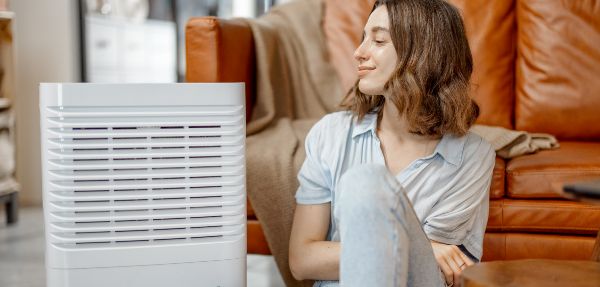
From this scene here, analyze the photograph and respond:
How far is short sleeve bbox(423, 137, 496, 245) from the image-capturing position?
1458mm

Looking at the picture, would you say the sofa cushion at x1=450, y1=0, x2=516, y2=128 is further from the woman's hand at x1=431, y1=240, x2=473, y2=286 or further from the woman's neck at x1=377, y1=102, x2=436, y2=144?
the woman's hand at x1=431, y1=240, x2=473, y2=286

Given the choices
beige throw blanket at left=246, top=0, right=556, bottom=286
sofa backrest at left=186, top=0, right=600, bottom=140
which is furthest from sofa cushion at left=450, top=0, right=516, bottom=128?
beige throw blanket at left=246, top=0, right=556, bottom=286

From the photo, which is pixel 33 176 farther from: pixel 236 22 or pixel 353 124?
pixel 353 124

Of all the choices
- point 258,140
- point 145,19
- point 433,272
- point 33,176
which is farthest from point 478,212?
point 145,19

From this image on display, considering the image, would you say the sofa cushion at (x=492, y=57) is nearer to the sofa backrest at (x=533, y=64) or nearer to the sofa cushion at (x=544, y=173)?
the sofa backrest at (x=533, y=64)

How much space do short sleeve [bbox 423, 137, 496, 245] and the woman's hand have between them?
6cm

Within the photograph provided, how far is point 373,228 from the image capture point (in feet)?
3.28

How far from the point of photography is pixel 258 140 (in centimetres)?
209

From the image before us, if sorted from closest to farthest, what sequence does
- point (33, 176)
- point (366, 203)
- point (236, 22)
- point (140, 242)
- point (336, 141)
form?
point (366, 203)
point (140, 242)
point (336, 141)
point (236, 22)
point (33, 176)

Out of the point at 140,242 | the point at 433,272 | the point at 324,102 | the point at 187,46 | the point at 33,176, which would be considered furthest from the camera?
the point at 33,176

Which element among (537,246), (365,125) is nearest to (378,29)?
(365,125)

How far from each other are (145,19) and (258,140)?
7.99 feet

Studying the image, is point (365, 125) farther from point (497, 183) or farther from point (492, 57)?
point (492, 57)

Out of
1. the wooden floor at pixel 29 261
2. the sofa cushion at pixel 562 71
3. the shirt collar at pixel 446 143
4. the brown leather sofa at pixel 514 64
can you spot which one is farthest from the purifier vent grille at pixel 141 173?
the sofa cushion at pixel 562 71
